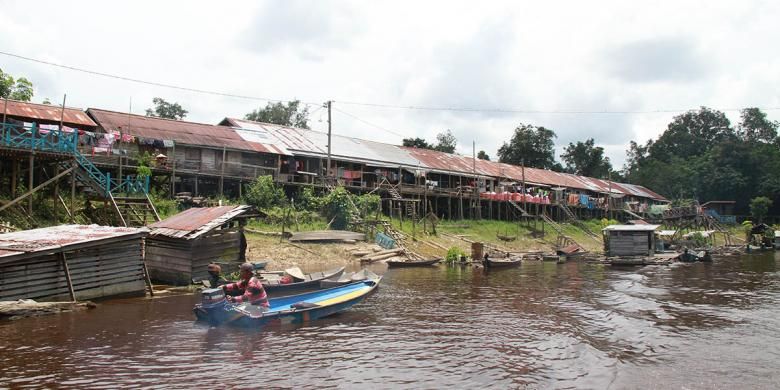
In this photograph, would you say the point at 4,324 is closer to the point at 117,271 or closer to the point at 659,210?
the point at 117,271

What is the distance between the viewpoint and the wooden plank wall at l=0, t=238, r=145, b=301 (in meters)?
14.1

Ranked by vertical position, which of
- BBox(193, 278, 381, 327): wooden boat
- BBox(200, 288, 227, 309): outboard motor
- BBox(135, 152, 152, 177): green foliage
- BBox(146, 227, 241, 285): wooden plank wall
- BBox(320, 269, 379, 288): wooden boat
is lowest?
BBox(193, 278, 381, 327): wooden boat

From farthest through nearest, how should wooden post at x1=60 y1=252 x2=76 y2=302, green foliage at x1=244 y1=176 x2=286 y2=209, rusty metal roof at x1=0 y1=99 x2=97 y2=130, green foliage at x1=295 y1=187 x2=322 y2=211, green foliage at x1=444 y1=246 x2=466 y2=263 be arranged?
green foliage at x1=295 y1=187 x2=322 y2=211 < green foliage at x1=244 y1=176 x2=286 y2=209 < green foliage at x1=444 y1=246 x2=466 y2=263 < rusty metal roof at x1=0 y1=99 x2=97 y2=130 < wooden post at x1=60 y1=252 x2=76 y2=302

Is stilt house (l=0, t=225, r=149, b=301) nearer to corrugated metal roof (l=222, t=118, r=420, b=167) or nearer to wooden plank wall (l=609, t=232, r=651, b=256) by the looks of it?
corrugated metal roof (l=222, t=118, r=420, b=167)

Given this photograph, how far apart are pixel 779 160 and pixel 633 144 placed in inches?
1119

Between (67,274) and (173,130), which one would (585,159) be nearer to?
(173,130)

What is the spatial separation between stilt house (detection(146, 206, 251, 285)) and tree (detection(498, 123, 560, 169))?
186 ft

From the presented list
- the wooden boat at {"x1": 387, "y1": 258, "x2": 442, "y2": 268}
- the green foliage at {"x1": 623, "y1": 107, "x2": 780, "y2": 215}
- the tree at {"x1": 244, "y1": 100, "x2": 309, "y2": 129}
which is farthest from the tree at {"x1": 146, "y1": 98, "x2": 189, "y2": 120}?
the green foliage at {"x1": 623, "y1": 107, "x2": 780, "y2": 215}

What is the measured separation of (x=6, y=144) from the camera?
20.6 metres

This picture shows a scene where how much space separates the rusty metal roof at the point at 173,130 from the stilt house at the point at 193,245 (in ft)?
48.5

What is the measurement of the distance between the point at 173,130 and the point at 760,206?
6826cm

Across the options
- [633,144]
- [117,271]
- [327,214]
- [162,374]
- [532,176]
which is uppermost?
[633,144]

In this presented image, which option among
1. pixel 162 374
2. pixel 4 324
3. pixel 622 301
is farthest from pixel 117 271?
pixel 622 301

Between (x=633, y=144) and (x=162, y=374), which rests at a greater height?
(x=633, y=144)
